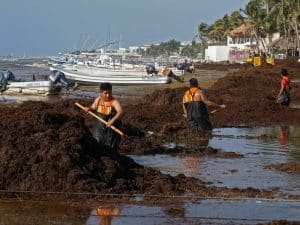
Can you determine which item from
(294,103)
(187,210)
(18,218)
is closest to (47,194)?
(18,218)

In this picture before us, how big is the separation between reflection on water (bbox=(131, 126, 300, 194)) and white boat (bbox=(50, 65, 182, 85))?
2894 cm

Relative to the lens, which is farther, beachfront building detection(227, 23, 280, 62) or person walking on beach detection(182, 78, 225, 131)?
beachfront building detection(227, 23, 280, 62)

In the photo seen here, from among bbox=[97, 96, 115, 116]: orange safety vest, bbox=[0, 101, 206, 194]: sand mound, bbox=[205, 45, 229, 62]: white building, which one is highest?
bbox=[97, 96, 115, 116]: orange safety vest

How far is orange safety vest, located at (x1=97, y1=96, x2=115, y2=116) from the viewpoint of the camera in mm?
11914

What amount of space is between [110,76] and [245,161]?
35.5m

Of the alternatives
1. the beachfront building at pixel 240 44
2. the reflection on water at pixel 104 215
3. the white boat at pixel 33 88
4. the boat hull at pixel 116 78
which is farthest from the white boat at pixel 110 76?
the beachfront building at pixel 240 44

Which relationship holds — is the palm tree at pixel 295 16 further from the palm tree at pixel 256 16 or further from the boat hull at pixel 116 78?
the boat hull at pixel 116 78

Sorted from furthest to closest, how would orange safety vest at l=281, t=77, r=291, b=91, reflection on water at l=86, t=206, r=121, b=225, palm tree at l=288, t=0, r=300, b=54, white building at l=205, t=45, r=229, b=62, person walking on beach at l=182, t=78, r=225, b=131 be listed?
A: white building at l=205, t=45, r=229, b=62
palm tree at l=288, t=0, r=300, b=54
orange safety vest at l=281, t=77, r=291, b=91
person walking on beach at l=182, t=78, r=225, b=131
reflection on water at l=86, t=206, r=121, b=225

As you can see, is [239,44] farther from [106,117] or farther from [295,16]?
[106,117]

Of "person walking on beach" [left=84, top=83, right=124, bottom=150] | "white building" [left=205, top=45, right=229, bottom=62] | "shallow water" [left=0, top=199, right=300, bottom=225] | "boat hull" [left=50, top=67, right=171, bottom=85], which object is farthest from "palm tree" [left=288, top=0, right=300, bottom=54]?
"shallow water" [left=0, top=199, right=300, bottom=225]

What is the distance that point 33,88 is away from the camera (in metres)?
38.2

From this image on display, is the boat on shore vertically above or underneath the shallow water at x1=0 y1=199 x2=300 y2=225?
underneath

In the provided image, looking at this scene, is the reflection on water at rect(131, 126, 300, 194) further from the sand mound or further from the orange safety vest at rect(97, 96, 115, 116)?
the orange safety vest at rect(97, 96, 115, 116)

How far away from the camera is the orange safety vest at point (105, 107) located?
39.1ft
